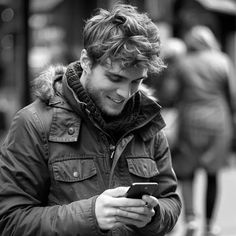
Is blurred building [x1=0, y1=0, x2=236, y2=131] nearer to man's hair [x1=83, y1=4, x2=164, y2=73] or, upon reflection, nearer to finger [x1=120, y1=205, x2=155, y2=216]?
man's hair [x1=83, y1=4, x2=164, y2=73]

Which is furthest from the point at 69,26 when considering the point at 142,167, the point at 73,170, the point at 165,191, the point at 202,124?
the point at 73,170

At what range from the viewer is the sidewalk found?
21.8 ft

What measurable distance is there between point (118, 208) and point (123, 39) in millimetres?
584

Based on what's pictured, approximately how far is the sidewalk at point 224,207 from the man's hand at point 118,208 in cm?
395

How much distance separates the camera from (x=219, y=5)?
46.4 ft

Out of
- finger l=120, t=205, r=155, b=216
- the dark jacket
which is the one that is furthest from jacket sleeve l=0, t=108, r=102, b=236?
finger l=120, t=205, r=155, b=216

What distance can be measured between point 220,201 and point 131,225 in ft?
19.9

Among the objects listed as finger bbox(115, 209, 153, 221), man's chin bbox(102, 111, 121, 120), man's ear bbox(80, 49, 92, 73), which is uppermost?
man's ear bbox(80, 49, 92, 73)

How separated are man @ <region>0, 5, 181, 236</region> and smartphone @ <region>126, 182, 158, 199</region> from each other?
2 cm

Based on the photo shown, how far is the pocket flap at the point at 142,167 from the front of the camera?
2469 millimetres

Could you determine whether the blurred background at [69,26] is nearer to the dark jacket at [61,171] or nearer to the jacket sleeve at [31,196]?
the dark jacket at [61,171]

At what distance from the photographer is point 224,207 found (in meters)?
7.91

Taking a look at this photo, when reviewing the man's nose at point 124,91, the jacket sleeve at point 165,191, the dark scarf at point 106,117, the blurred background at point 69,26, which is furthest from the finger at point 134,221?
the blurred background at point 69,26

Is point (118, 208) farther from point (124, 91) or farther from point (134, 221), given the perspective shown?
point (124, 91)
